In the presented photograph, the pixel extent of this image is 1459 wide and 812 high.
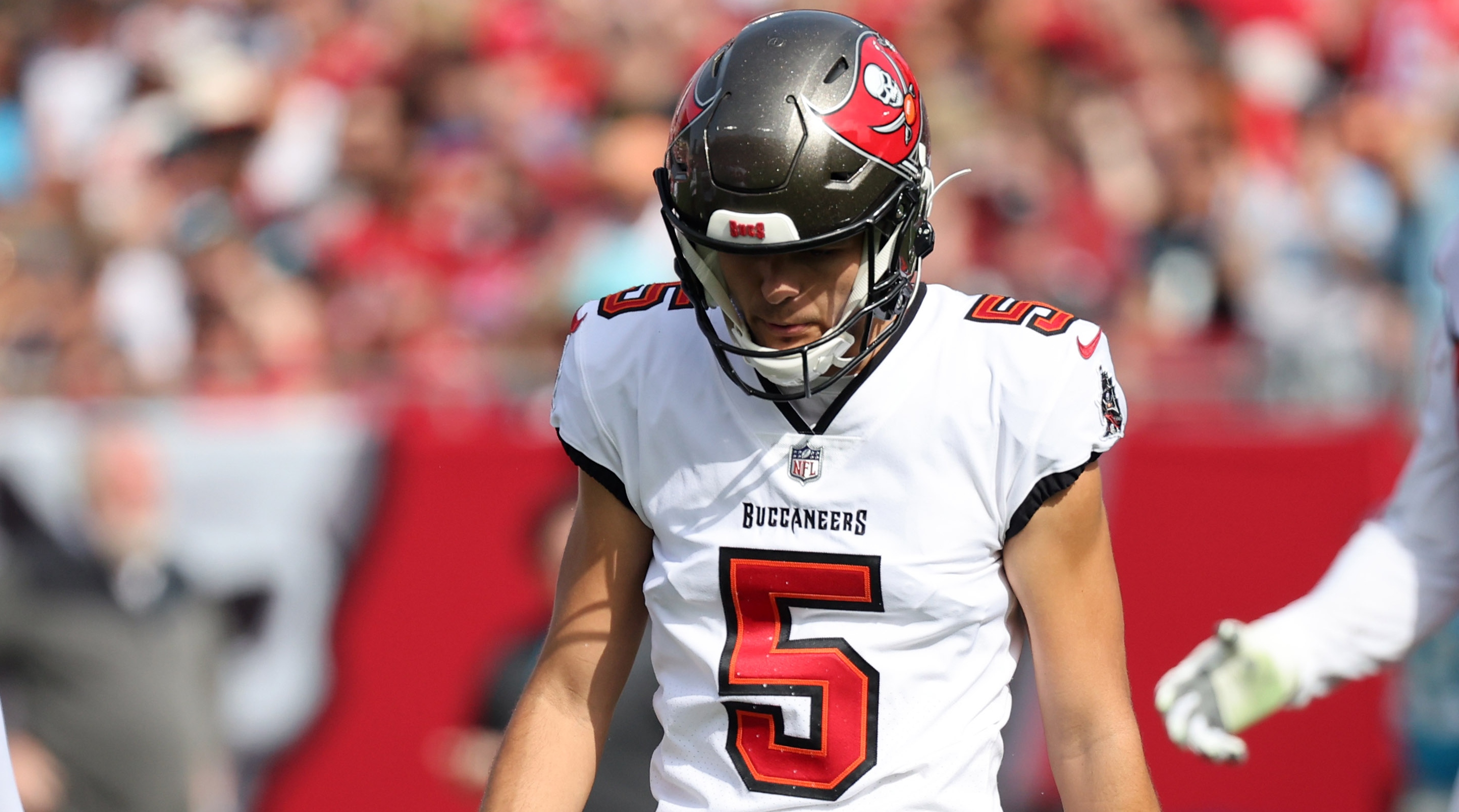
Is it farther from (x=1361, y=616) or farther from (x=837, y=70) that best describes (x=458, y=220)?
(x=837, y=70)

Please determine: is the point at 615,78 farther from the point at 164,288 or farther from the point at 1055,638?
the point at 1055,638

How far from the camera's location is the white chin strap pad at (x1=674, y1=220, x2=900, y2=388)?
99.4 inches

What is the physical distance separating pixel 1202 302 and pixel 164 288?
4.15 m

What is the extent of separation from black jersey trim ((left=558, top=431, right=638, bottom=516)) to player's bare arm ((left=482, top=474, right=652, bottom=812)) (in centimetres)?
1

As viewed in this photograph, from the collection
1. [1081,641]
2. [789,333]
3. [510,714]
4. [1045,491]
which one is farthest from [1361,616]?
[510,714]

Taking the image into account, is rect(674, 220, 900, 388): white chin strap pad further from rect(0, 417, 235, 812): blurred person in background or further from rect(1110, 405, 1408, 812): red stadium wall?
rect(0, 417, 235, 812): blurred person in background

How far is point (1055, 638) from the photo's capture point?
261cm

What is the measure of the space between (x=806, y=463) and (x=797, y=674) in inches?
12.2

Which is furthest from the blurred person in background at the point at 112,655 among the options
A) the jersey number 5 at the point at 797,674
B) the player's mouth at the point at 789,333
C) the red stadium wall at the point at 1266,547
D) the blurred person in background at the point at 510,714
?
the player's mouth at the point at 789,333

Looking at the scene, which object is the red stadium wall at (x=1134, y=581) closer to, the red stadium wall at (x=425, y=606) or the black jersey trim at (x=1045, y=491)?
the red stadium wall at (x=425, y=606)

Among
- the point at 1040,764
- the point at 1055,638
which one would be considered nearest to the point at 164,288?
the point at 1040,764

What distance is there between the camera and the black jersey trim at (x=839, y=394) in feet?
8.70

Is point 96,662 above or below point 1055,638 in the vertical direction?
below

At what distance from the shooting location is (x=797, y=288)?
2.55m
